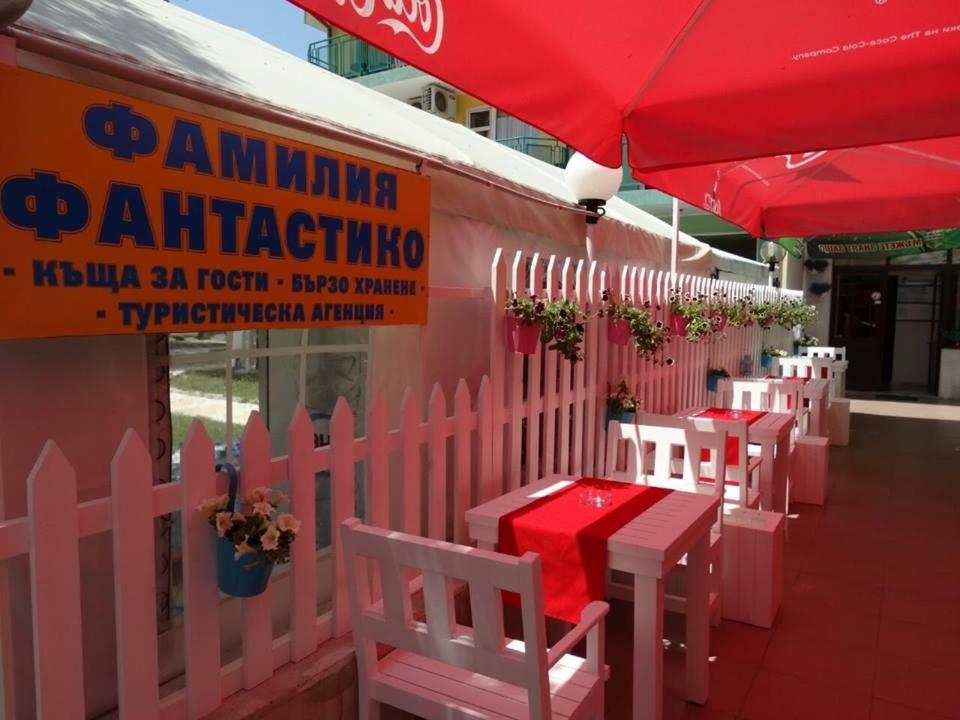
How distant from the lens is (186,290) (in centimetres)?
187

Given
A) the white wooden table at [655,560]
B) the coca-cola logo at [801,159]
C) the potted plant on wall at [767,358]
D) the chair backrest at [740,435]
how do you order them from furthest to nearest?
the potted plant on wall at [767,358] → the coca-cola logo at [801,159] → the chair backrest at [740,435] → the white wooden table at [655,560]

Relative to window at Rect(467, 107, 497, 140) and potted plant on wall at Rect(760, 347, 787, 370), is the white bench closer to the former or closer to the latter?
potted plant on wall at Rect(760, 347, 787, 370)

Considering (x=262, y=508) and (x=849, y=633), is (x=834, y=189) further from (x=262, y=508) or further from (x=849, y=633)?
(x=262, y=508)

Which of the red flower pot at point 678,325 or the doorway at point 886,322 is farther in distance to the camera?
the doorway at point 886,322

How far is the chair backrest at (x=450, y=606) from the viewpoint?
168cm

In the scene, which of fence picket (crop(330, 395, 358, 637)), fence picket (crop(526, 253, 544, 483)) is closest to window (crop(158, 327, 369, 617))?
fence picket (crop(526, 253, 544, 483))

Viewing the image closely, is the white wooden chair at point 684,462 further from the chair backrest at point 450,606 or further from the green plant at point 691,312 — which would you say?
the chair backrest at point 450,606

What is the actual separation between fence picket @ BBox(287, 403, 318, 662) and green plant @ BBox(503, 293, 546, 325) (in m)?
1.29

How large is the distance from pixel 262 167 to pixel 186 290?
0.44m

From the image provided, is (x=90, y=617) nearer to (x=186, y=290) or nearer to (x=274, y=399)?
(x=186, y=290)

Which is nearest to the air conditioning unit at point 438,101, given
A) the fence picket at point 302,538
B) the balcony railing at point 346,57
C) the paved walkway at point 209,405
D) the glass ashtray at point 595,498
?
the balcony railing at point 346,57

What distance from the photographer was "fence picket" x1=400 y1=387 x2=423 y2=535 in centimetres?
257

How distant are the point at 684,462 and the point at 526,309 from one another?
144 cm

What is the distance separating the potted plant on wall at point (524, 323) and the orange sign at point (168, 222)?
842 mm
